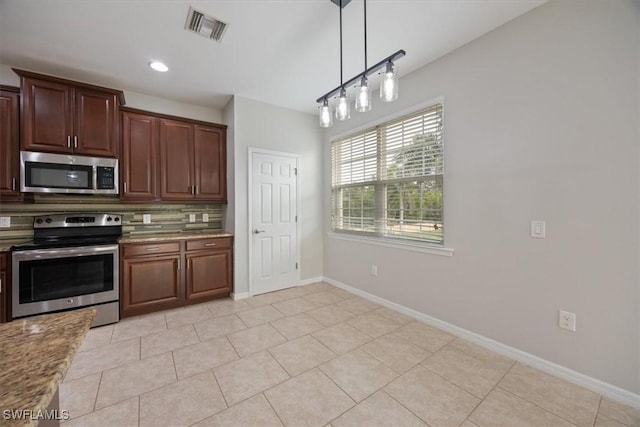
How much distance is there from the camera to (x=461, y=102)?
246cm

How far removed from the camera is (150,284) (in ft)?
9.90

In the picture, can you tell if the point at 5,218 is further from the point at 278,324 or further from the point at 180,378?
the point at 278,324

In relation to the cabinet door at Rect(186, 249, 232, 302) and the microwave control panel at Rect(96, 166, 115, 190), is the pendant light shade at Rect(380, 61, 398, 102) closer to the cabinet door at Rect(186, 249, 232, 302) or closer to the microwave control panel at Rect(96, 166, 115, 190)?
the cabinet door at Rect(186, 249, 232, 302)

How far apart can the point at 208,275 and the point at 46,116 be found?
2347 millimetres

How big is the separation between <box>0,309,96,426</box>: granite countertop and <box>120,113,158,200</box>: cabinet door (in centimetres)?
270

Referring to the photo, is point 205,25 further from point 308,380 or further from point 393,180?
point 308,380

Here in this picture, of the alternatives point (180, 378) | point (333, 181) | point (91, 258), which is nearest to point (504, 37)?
point (333, 181)

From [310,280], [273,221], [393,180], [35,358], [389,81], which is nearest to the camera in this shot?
[35,358]

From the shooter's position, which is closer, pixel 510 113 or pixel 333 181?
pixel 510 113

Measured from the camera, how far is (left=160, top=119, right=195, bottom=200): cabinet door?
332cm

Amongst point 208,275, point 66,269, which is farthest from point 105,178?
point 208,275

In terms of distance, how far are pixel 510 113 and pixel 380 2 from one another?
4.48 ft

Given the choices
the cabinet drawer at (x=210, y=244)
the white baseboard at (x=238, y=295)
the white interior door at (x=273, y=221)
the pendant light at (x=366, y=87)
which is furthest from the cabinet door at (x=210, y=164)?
the pendant light at (x=366, y=87)

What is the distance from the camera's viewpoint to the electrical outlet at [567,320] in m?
1.87
